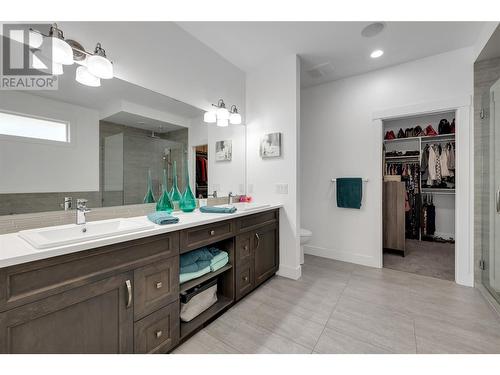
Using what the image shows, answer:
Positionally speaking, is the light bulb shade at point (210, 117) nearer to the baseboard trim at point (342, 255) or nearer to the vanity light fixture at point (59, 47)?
the vanity light fixture at point (59, 47)

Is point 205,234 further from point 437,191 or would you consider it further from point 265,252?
point 437,191

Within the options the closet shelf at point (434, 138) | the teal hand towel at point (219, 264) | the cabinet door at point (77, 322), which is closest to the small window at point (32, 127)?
the cabinet door at point (77, 322)

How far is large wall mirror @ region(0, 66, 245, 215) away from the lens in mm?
1211

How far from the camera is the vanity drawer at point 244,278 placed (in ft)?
6.22

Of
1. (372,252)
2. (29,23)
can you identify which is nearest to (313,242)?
(372,252)

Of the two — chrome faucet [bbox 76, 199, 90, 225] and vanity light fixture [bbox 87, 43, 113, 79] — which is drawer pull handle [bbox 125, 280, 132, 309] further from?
vanity light fixture [bbox 87, 43, 113, 79]

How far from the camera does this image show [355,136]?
290 centimetres

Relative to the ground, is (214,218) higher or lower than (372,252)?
higher

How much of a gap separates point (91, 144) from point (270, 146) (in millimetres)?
1742

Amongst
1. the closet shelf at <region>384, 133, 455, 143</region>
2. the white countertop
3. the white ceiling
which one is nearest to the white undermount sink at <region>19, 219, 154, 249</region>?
the white countertop
